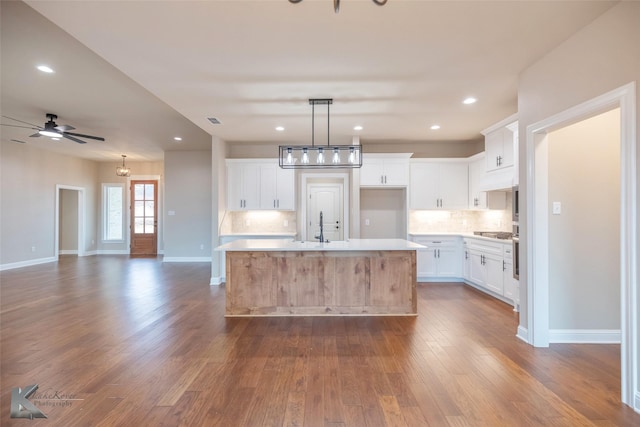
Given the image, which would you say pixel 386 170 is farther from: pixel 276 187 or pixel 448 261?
pixel 276 187

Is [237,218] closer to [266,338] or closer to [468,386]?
[266,338]

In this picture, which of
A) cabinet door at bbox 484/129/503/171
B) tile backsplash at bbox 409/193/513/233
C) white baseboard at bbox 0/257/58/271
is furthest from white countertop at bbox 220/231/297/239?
white baseboard at bbox 0/257/58/271

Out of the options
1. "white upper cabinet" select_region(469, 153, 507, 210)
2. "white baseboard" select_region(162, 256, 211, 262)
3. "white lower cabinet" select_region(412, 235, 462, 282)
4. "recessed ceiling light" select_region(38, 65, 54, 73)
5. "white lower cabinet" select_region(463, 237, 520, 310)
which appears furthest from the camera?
Result: "white baseboard" select_region(162, 256, 211, 262)

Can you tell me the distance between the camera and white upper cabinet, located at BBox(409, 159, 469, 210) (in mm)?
6039

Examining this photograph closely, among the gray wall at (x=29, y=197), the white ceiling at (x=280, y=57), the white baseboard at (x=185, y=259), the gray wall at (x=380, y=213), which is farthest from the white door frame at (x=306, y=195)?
the gray wall at (x=29, y=197)

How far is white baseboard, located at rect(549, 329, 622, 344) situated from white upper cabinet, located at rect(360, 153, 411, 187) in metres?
3.52

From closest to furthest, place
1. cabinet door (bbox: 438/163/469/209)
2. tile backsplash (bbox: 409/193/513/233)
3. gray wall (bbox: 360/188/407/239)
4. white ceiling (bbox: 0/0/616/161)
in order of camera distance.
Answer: white ceiling (bbox: 0/0/616/161), cabinet door (bbox: 438/163/469/209), tile backsplash (bbox: 409/193/513/233), gray wall (bbox: 360/188/407/239)

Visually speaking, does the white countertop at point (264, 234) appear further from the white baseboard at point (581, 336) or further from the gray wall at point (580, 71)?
the white baseboard at point (581, 336)

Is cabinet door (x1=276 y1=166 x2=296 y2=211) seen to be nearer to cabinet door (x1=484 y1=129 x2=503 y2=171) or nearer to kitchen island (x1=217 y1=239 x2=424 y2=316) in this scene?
kitchen island (x1=217 y1=239 x2=424 y2=316)

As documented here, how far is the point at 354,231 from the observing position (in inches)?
230

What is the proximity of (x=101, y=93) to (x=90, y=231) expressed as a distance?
7296 millimetres

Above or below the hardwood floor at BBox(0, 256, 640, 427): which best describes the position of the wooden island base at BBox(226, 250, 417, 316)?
above

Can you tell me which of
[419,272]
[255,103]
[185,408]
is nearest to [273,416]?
[185,408]

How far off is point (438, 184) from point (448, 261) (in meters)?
1.53
